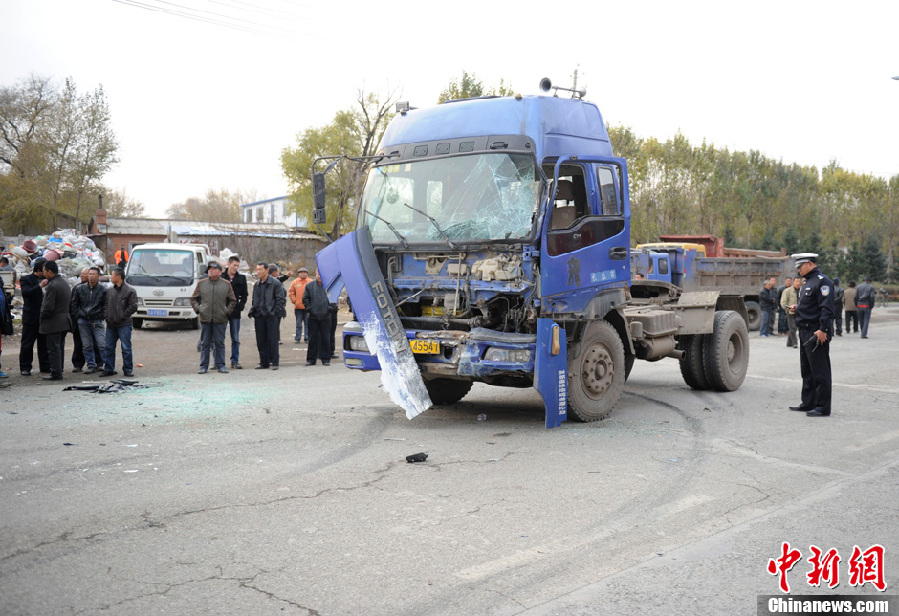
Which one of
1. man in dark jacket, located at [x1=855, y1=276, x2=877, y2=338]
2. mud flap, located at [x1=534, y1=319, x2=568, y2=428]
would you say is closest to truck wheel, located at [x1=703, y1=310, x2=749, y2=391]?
mud flap, located at [x1=534, y1=319, x2=568, y2=428]

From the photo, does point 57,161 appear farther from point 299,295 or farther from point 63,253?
point 299,295

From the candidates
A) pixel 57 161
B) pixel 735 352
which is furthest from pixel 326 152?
pixel 735 352

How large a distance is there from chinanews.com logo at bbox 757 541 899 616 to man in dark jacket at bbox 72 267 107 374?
36.8 ft

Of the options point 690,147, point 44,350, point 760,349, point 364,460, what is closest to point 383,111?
point 690,147

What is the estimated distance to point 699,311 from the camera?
35.6 feet

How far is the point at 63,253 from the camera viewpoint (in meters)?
28.4

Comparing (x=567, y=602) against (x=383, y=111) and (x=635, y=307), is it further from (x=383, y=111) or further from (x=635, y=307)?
(x=383, y=111)

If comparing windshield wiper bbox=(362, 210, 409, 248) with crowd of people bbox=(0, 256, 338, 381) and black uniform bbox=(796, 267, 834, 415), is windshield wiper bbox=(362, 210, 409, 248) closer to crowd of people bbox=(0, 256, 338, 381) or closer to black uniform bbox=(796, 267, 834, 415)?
crowd of people bbox=(0, 256, 338, 381)

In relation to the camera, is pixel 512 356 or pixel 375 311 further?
pixel 375 311

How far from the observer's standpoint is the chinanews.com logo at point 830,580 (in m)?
3.97

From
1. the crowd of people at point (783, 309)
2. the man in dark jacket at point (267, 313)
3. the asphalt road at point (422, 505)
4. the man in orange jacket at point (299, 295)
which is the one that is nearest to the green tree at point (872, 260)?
the crowd of people at point (783, 309)

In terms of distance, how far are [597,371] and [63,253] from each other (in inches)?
999

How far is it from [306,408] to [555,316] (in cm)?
338

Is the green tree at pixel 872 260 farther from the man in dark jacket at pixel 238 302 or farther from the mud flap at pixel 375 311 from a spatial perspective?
the mud flap at pixel 375 311
